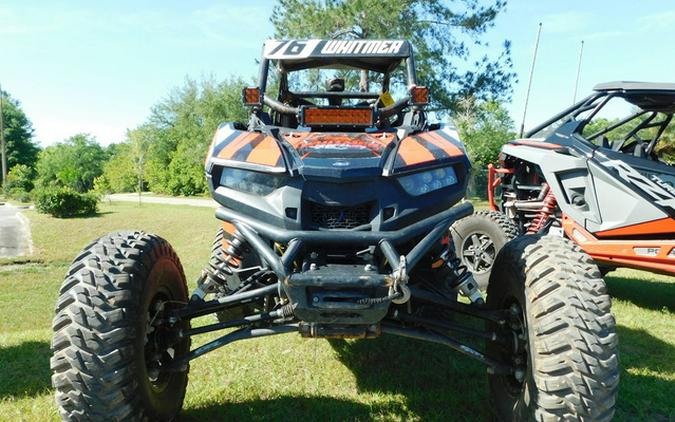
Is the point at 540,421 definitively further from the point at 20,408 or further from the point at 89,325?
the point at 20,408

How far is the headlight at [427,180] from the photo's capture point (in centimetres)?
285

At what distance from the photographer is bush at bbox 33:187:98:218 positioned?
26.6 m

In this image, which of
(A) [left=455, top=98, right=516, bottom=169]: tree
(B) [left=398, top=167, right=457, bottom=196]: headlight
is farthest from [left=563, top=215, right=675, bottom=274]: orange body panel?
(A) [left=455, top=98, right=516, bottom=169]: tree

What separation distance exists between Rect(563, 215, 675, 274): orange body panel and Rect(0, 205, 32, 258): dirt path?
17.1m

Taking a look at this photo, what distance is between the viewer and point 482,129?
1030 inches

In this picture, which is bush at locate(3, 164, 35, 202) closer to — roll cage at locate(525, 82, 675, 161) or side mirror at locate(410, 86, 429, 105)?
roll cage at locate(525, 82, 675, 161)

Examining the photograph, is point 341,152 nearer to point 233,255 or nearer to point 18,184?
point 233,255

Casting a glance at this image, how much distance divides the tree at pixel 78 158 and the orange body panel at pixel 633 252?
77530 millimetres

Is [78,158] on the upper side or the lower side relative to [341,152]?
lower

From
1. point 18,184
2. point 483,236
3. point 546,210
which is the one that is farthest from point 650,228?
point 18,184

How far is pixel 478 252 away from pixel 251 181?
4.61 meters

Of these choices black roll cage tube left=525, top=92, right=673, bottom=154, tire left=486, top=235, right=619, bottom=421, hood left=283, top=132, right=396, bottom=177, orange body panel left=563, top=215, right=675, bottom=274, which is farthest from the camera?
black roll cage tube left=525, top=92, right=673, bottom=154

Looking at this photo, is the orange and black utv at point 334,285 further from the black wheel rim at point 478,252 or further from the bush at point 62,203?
the bush at point 62,203

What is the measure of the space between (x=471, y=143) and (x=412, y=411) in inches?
956
